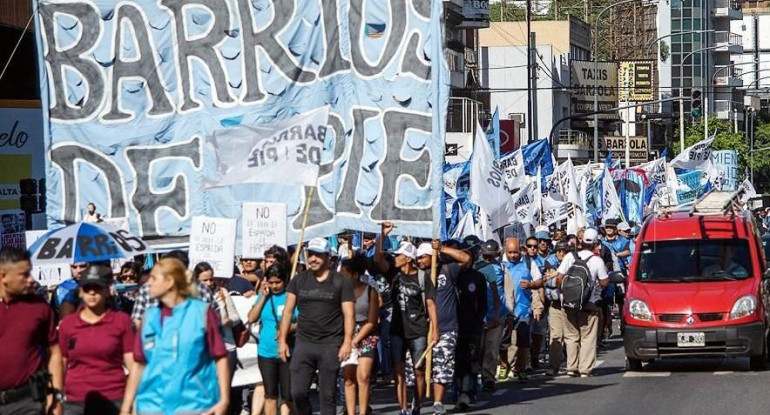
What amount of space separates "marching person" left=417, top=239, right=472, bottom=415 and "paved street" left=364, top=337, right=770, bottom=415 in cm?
74

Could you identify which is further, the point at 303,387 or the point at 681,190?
the point at 681,190

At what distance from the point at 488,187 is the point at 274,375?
6.15 meters

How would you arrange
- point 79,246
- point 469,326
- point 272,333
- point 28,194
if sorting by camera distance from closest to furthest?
1. point 79,246
2. point 272,333
3. point 469,326
4. point 28,194

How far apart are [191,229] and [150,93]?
5.41 ft

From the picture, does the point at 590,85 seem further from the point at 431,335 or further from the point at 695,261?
the point at 431,335

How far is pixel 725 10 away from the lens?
456 ft

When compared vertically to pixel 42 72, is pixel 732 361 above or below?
below

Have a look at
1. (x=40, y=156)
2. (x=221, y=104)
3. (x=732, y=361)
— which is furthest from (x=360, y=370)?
(x=40, y=156)

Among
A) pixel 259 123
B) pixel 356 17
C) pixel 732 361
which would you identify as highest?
pixel 356 17

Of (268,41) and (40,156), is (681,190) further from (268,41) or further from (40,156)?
(268,41)

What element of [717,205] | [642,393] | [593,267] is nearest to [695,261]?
[593,267]

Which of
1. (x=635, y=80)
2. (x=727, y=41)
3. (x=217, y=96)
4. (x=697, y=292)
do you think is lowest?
(x=697, y=292)

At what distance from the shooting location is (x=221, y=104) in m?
16.3

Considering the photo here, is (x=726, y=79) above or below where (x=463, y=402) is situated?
above
